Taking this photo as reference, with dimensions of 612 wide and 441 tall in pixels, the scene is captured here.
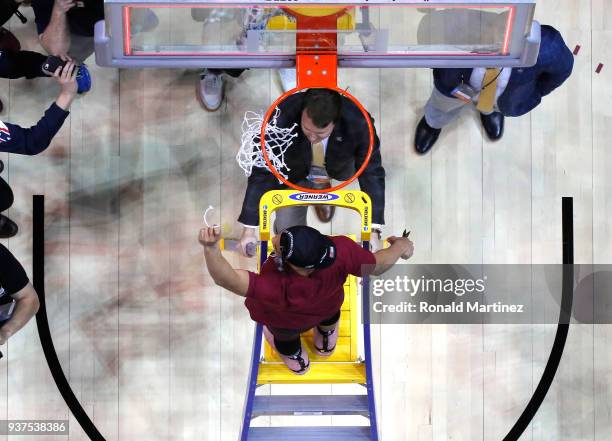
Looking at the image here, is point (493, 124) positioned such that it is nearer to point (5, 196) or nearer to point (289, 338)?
point (289, 338)

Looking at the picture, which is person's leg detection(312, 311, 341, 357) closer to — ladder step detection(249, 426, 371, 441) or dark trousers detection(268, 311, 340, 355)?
dark trousers detection(268, 311, 340, 355)

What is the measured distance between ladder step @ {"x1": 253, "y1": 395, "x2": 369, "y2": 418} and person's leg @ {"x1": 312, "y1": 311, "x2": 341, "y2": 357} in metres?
0.24

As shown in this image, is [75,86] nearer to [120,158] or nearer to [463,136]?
[120,158]

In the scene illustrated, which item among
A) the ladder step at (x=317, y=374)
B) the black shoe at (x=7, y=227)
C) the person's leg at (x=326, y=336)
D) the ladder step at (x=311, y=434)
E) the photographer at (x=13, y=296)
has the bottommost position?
the ladder step at (x=311, y=434)

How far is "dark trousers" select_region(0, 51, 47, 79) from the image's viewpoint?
14.3ft

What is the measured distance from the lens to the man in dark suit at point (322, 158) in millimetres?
3883

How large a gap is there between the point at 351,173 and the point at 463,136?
1.08m

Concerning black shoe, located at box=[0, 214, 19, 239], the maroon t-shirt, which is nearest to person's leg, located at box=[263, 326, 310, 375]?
the maroon t-shirt

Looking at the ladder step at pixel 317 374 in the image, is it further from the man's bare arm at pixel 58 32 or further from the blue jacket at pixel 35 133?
the man's bare arm at pixel 58 32

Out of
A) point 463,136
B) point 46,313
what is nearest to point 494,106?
point 463,136

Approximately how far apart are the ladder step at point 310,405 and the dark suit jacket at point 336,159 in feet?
3.11

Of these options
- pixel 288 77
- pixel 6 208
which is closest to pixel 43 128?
pixel 6 208

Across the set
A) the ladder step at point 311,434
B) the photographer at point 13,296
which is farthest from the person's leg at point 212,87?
the ladder step at point 311,434

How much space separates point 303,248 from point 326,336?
34.0 inches
